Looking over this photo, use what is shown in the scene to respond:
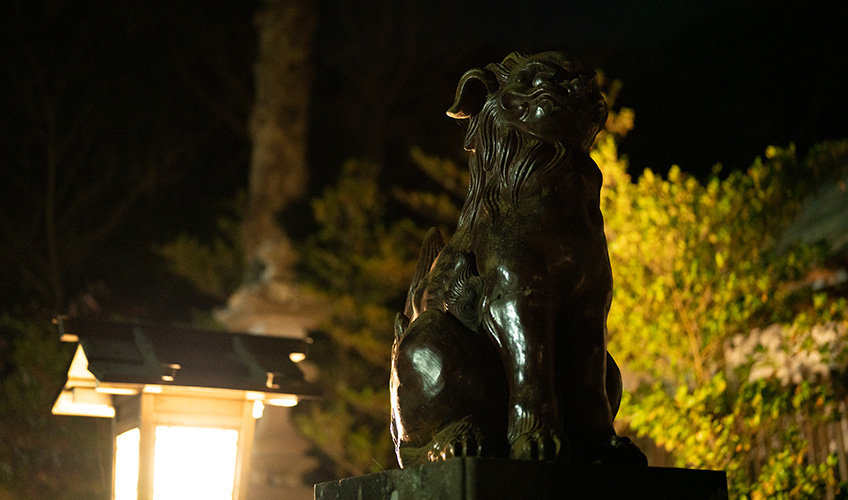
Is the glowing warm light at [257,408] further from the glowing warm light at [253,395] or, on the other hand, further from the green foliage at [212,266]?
the green foliage at [212,266]

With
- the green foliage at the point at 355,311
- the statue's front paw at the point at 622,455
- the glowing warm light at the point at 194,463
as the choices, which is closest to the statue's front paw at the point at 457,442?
the statue's front paw at the point at 622,455

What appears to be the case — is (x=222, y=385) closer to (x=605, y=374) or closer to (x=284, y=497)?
(x=605, y=374)

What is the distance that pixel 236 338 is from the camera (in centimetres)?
403

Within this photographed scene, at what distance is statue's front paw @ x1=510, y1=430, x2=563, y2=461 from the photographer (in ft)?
6.09

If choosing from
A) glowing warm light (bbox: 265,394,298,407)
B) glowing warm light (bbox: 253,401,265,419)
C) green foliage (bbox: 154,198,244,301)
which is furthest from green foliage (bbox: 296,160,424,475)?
glowing warm light (bbox: 253,401,265,419)

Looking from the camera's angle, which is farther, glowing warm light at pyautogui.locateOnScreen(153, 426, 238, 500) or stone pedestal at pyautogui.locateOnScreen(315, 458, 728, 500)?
glowing warm light at pyautogui.locateOnScreen(153, 426, 238, 500)

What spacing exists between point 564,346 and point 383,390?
6.83m

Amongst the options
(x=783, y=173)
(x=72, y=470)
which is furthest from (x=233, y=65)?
(x=783, y=173)

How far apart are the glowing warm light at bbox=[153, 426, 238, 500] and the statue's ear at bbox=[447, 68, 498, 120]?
202 centimetres

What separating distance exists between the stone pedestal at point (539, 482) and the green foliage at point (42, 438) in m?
8.31

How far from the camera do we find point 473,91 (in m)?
2.40

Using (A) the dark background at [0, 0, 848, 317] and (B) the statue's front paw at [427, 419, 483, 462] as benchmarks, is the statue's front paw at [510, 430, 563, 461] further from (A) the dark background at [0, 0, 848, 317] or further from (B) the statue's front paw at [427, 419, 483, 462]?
(A) the dark background at [0, 0, 848, 317]

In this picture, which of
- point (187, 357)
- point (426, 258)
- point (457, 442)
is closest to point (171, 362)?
point (187, 357)

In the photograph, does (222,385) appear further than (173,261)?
No
